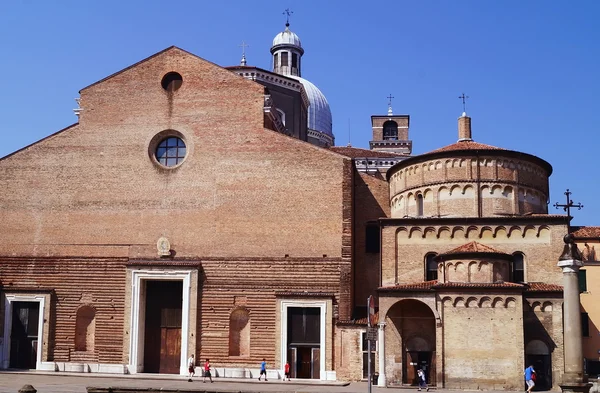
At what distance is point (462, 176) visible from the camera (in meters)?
32.0

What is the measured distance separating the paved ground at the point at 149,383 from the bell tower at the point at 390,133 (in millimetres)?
31298

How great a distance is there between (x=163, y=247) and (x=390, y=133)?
30.4 metres

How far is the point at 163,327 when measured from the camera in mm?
32344

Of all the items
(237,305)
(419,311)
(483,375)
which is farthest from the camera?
(237,305)

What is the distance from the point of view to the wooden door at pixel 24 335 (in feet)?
106

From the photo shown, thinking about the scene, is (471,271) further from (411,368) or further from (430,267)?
(411,368)

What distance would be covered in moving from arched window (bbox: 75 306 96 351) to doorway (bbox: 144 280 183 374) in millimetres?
2180

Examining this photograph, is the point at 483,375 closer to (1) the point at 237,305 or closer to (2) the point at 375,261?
(2) the point at 375,261

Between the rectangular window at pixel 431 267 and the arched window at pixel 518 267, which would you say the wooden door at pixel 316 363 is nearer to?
the rectangular window at pixel 431 267

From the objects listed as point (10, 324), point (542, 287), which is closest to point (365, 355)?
point (542, 287)

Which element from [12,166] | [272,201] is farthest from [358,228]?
[12,166]

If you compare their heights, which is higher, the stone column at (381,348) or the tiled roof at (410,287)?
the tiled roof at (410,287)

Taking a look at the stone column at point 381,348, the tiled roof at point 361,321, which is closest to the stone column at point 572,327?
the stone column at point 381,348

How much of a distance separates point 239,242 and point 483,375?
425 inches
